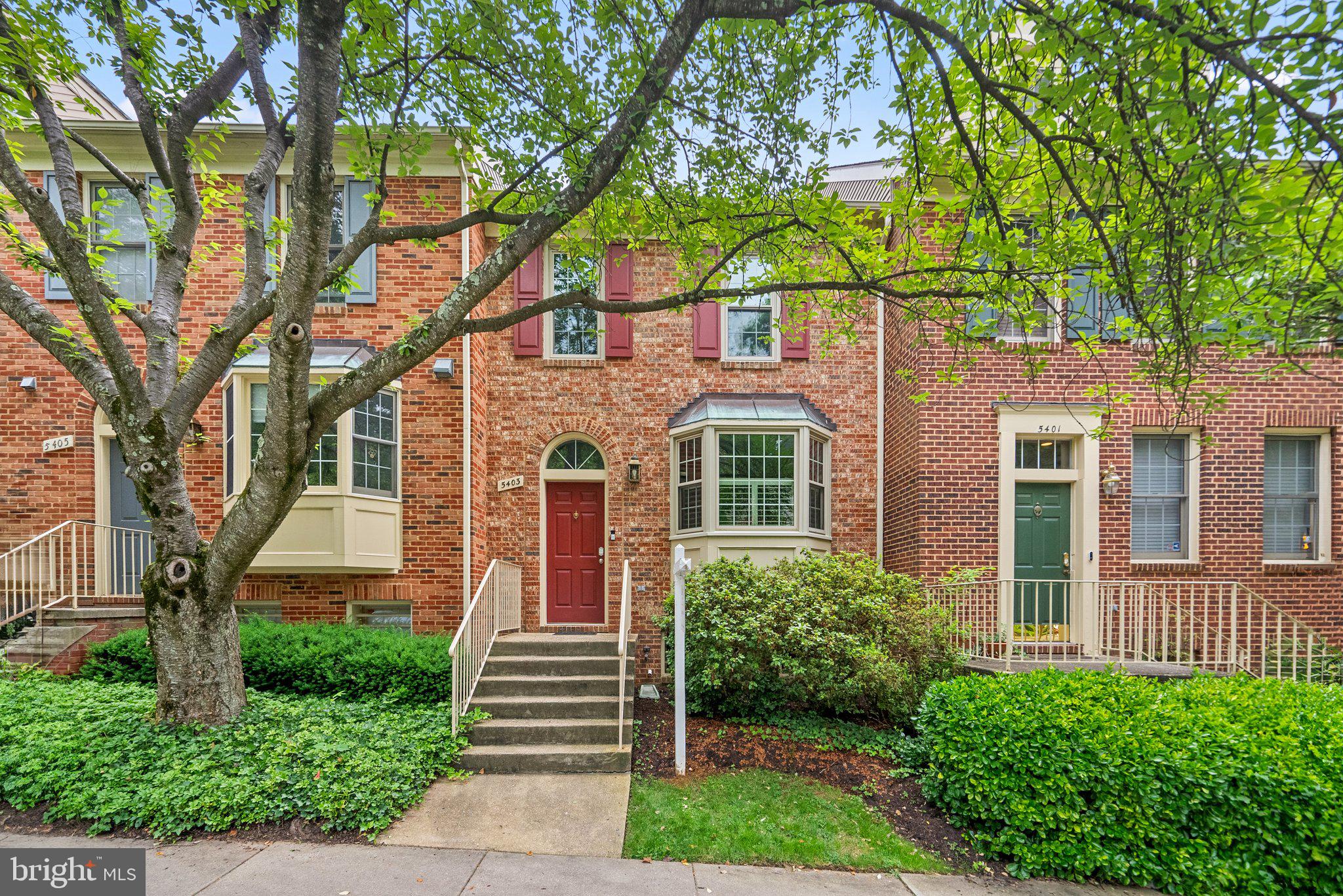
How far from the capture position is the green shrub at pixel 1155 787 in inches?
150

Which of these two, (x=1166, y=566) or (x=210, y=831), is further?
(x=1166, y=566)

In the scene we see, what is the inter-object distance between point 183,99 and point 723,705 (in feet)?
23.9

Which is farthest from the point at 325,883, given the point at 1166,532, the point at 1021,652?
the point at 1166,532

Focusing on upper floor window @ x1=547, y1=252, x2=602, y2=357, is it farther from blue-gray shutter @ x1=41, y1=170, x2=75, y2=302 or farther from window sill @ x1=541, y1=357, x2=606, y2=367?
blue-gray shutter @ x1=41, y1=170, x2=75, y2=302

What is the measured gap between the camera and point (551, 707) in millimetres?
5820

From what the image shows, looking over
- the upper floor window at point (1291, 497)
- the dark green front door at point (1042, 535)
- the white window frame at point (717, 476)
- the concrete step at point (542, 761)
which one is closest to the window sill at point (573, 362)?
the white window frame at point (717, 476)

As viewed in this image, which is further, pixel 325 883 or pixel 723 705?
pixel 723 705

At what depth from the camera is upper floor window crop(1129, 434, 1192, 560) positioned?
7840 millimetres

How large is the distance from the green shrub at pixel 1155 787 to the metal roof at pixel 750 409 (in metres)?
4.33

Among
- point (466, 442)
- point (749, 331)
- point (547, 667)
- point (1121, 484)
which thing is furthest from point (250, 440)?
point (1121, 484)

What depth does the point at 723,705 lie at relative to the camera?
6.42 m

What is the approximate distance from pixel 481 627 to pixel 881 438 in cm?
587

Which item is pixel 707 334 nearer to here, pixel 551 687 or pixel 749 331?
pixel 749 331

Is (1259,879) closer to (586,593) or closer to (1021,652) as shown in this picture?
(1021,652)
